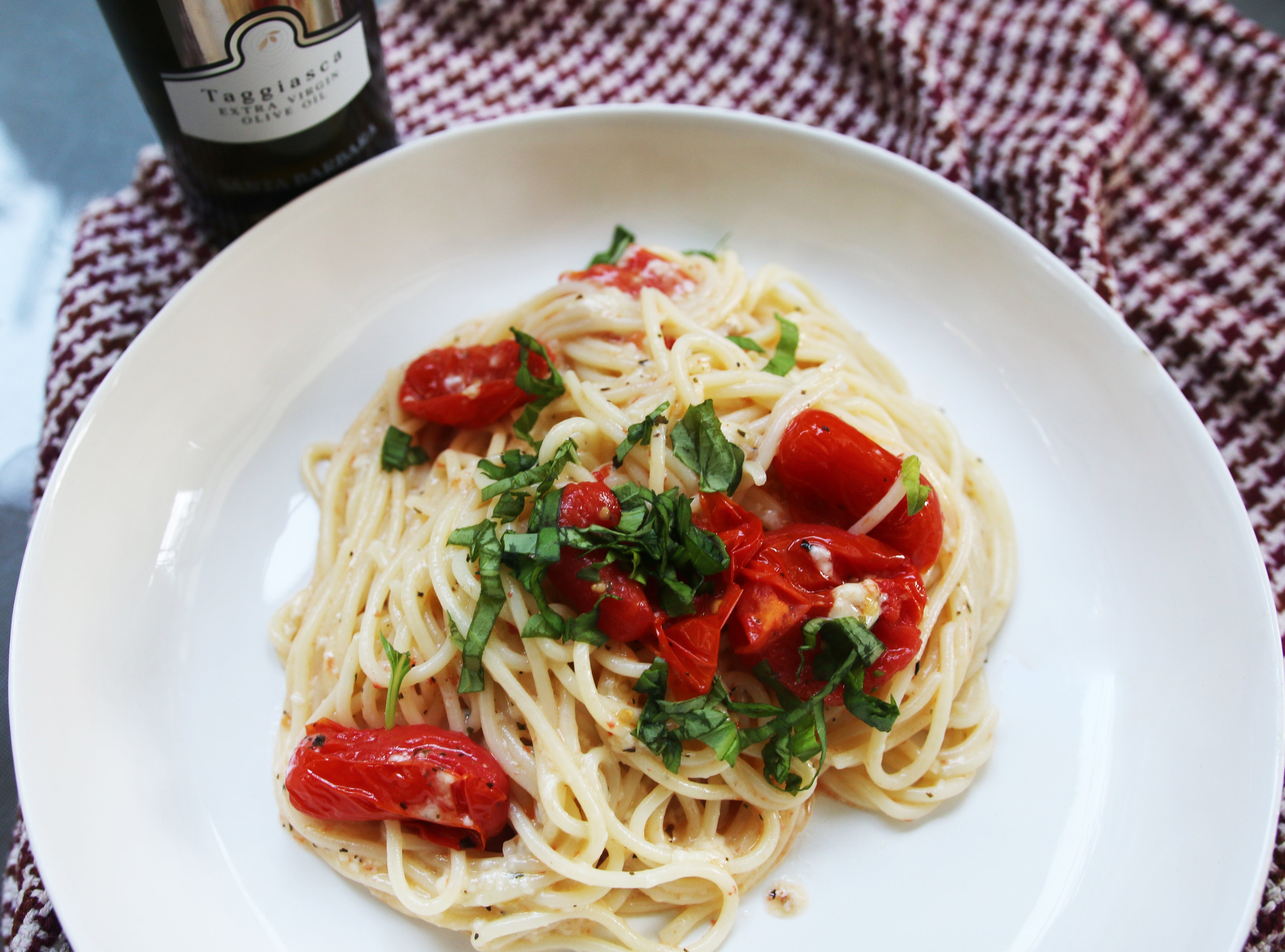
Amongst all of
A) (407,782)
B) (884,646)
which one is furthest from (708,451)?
(407,782)

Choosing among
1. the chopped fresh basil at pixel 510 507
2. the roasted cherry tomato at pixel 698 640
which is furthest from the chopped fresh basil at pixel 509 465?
the roasted cherry tomato at pixel 698 640

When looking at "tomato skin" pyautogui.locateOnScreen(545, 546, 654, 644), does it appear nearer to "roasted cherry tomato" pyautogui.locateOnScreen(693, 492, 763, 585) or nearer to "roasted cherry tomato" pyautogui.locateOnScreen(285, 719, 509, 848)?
"roasted cherry tomato" pyautogui.locateOnScreen(693, 492, 763, 585)

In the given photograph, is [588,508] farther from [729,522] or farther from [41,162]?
[41,162]

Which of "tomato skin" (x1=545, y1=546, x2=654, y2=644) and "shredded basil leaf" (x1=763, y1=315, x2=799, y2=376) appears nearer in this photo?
"tomato skin" (x1=545, y1=546, x2=654, y2=644)

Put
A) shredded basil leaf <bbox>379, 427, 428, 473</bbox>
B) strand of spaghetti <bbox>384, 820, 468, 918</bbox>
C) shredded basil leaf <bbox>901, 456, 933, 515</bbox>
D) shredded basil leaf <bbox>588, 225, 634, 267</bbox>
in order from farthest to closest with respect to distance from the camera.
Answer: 1. shredded basil leaf <bbox>588, 225, 634, 267</bbox>
2. shredded basil leaf <bbox>379, 427, 428, 473</bbox>
3. shredded basil leaf <bbox>901, 456, 933, 515</bbox>
4. strand of spaghetti <bbox>384, 820, 468, 918</bbox>

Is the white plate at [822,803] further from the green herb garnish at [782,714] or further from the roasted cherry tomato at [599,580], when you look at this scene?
Result: the roasted cherry tomato at [599,580]

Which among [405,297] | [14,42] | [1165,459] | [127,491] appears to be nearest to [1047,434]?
[1165,459]

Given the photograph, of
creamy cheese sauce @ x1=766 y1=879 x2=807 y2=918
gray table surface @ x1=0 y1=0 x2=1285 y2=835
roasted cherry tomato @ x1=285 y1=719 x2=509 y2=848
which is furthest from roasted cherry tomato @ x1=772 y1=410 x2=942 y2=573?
gray table surface @ x1=0 y1=0 x2=1285 y2=835

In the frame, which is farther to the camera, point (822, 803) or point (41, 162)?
point (41, 162)
